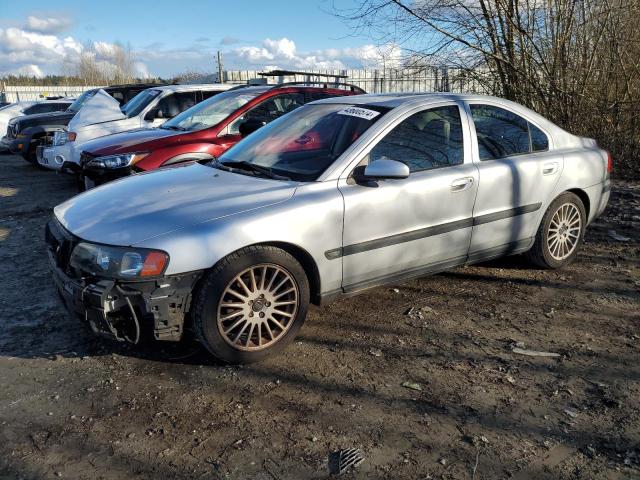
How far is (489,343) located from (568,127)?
7.61 meters

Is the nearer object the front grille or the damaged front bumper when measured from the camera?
the damaged front bumper

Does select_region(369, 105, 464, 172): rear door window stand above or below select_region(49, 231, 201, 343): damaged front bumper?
above

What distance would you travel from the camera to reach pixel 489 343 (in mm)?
3709

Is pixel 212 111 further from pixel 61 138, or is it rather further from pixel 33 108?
pixel 33 108

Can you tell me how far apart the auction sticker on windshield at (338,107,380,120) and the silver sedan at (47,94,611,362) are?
0.05 ft

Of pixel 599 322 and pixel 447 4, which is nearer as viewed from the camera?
pixel 599 322

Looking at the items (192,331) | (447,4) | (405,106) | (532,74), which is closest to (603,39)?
(532,74)

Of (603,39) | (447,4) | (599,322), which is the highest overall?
(447,4)

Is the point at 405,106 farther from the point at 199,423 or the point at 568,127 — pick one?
the point at 568,127

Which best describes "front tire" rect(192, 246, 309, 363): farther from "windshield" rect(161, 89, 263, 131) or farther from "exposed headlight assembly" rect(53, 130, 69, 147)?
"exposed headlight assembly" rect(53, 130, 69, 147)

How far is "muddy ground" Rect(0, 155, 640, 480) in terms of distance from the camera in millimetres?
2561

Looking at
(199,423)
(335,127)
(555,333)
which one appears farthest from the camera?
(335,127)

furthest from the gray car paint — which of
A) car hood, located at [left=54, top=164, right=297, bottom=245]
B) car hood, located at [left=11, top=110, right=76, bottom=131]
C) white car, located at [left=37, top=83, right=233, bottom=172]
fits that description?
car hood, located at [left=11, top=110, right=76, bottom=131]

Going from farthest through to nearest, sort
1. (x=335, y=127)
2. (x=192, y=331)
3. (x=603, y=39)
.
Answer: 1. (x=603, y=39)
2. (x=335, y=127)
3. (x=192, y=331)
